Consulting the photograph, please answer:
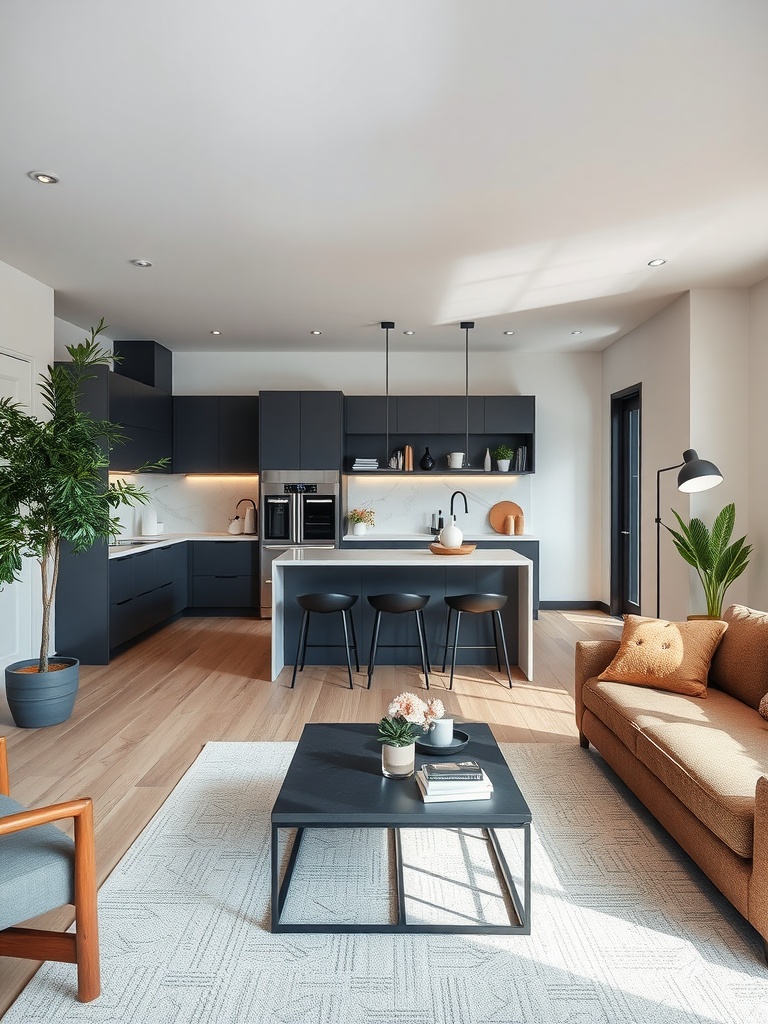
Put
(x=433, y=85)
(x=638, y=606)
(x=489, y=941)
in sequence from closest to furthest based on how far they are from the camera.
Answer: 1. (x=489, y=941)
2. (x=433, y=85)
3. (x=638, y=606)

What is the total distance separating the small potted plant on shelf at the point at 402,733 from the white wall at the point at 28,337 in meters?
3.56

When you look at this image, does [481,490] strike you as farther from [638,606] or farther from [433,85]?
[433,85]

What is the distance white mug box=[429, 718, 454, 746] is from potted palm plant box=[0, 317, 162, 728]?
228cm

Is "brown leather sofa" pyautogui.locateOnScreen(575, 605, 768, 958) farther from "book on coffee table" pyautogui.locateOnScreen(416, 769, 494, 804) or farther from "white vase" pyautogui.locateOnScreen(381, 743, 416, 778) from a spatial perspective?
"white vase" pyautogui.locateOnScreen(381, 743, 416, 778)

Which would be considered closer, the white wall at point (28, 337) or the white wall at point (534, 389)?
the white wall at point (28, 337)

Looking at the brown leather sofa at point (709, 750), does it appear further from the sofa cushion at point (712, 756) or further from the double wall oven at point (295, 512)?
the double wall oven at point (295, 512)

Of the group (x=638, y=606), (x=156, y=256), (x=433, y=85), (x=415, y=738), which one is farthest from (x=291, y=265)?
(x=638, y=606)

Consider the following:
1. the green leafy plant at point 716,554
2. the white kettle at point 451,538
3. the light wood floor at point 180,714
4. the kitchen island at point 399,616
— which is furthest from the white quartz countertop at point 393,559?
the green leafy plant at point 716,554

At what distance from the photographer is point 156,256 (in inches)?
182

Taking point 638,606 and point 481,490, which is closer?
point 638,606

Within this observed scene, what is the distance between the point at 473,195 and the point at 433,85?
1.04m

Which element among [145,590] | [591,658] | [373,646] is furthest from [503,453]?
[591,658]

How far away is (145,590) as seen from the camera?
6.27 m

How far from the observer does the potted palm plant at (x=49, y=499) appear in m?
3.84
